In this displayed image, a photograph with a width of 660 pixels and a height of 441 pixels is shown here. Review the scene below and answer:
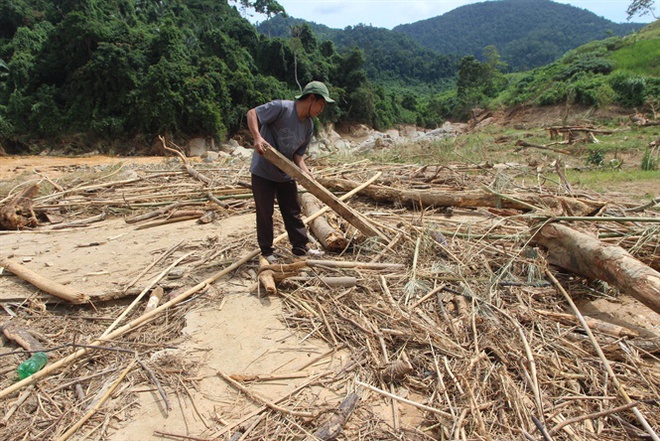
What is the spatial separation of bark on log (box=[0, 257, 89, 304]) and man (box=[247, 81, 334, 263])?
143 centimetres

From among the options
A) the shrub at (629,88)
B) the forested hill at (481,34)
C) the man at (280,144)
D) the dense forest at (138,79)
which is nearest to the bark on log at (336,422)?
the man at (280,144)

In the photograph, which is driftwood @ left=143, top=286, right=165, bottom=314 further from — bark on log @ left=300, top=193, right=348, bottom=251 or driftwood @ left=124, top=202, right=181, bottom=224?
driftwood @ left=124, top=202, right=181, bottom=224

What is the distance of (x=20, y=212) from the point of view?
17.1 ft

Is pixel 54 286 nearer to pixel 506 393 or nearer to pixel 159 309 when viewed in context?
pixel 159 309

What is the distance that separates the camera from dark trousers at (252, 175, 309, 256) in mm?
3207

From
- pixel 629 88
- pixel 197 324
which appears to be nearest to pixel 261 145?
pixel 197 324

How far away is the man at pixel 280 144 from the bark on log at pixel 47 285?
1.43 m

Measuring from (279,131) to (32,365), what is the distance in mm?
2269

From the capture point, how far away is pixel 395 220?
4.23m

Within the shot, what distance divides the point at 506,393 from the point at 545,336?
64 centimetres

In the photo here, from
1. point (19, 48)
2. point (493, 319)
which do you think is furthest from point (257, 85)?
point (493, 319)

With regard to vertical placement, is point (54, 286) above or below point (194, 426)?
above

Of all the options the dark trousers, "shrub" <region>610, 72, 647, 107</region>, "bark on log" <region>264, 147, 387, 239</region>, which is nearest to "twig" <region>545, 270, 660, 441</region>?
"bark on log" <region>264, 147, 387, 239</region>

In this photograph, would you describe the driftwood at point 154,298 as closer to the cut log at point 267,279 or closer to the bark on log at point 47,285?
the bark on log at point 47,285
